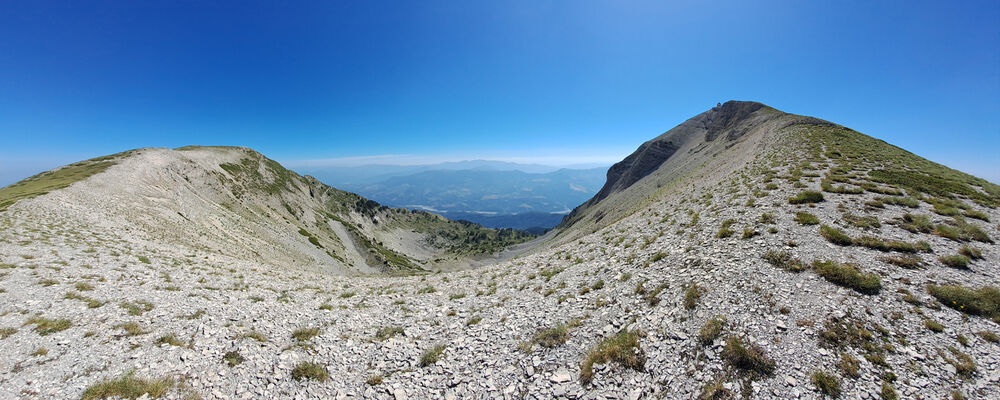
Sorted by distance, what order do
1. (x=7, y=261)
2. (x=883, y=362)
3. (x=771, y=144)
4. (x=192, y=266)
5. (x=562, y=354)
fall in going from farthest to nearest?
(x=771, y=144) < (x=192, y=266) < (x=7, y=261) < (x=562, y=354) < (x=883, y=362)

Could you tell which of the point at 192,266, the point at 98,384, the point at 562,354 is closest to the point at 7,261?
the point at 192,266

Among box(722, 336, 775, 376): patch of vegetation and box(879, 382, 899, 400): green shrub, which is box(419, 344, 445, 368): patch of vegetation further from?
box(879, 382, 899, 400): green shrub

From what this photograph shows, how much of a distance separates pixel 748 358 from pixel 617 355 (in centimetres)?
354

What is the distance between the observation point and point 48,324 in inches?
477

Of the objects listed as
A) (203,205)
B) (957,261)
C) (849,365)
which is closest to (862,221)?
(957,261)

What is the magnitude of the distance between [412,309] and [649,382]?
43.9ft

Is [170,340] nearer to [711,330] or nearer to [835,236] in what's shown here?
[711,330]

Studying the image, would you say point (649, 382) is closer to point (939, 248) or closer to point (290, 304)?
point (939, 248)

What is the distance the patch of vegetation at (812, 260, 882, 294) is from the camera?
35.5 feet

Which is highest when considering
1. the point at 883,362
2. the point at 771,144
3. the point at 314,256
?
the point at 771,144

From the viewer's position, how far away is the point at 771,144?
4603cm

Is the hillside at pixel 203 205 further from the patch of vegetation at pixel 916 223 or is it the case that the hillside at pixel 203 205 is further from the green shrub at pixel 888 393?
the patch of vegetation at pixel 916 223

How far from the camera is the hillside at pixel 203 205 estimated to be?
97.3 feet

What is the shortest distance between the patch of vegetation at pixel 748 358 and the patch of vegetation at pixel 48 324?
24.1m
